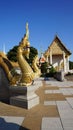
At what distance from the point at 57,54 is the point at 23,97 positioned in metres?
51.2

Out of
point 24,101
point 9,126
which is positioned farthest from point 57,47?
point 9,126

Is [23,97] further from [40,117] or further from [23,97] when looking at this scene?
[40,117]

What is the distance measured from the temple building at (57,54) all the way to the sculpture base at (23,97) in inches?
1947

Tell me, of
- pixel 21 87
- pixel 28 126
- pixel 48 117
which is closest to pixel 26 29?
pixel 21 87

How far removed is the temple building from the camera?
59.2 meters

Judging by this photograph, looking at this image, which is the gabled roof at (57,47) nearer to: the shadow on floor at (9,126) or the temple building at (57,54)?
the temple building at (57,54)

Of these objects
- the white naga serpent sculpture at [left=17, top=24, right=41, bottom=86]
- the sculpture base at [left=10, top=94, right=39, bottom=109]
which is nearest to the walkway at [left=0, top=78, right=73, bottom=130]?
the sculpture base at [left=10, top=94, right=39, bottom=109]

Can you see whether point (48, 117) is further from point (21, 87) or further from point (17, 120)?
point (21, 87)

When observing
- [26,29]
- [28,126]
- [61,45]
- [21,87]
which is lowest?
[28,126]

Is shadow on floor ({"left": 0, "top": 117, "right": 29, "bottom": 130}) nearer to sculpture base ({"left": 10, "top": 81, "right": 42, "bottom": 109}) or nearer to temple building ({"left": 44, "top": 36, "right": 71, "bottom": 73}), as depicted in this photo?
sculpture base ({"left": 10, "top": 81, "right": 42, "bottom": 109})

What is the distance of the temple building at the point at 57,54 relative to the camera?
5922 centimetres

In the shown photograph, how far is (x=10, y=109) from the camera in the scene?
28.6ft

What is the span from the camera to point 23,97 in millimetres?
9133

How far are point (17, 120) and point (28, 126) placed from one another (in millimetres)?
701
